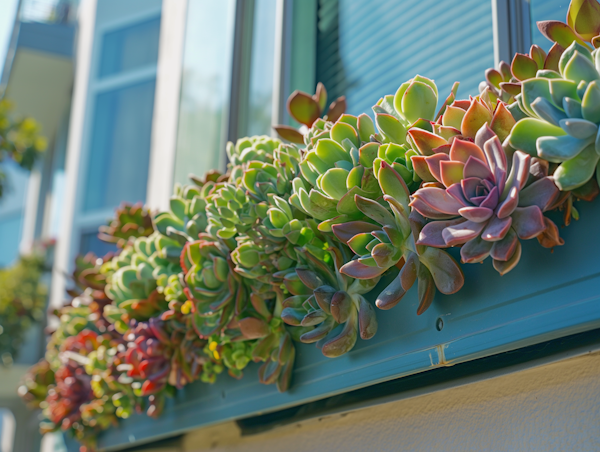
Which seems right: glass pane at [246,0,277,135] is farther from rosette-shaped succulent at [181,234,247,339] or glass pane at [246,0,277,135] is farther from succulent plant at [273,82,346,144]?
rosette-shaped succulent at [181,234,247,339]

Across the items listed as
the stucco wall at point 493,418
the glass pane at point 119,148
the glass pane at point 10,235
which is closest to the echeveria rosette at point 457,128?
the stucco wall at point 493,418

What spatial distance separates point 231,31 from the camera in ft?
6.65

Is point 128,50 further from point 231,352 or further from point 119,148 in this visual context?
point 231,352

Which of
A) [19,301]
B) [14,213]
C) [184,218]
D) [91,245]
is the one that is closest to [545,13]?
[184,218]

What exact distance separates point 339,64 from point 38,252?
502 centimetres

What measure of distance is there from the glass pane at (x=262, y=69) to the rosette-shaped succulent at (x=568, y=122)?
1299mm

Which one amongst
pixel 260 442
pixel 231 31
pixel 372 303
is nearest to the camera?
pixel 372 303

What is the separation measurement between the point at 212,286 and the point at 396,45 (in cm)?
78

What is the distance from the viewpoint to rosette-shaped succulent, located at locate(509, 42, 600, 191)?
0.52 meters

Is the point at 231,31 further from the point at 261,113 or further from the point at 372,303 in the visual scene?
the point at 372,303

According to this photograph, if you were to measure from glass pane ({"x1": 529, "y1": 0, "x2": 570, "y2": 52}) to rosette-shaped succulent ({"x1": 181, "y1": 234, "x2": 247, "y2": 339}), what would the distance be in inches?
25.2

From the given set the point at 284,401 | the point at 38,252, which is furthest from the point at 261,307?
the point at 38,252

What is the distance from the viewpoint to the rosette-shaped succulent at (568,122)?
0.52m

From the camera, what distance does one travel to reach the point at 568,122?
20.5 inches
